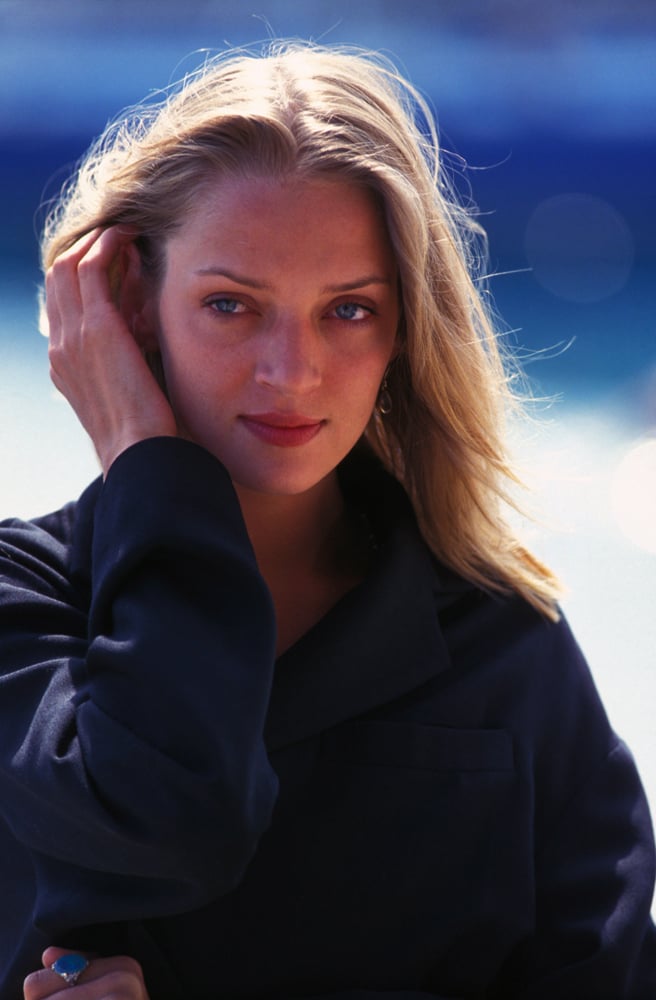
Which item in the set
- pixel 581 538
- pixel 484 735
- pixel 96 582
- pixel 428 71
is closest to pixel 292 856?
pixel 484 735

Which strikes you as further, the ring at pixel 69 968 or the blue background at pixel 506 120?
the blue background at pixel 506 120

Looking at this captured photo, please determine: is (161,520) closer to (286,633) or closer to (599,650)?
(286,633)

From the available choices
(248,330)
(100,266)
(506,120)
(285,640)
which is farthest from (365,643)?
(506,120)

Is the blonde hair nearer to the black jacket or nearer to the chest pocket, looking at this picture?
the black jacket

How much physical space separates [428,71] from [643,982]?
6.58 m

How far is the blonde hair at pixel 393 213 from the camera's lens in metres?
1.48

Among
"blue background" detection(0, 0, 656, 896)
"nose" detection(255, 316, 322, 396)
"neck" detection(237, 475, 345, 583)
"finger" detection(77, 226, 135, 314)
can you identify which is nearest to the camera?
"nose" detection(255, 316, 322, 396)

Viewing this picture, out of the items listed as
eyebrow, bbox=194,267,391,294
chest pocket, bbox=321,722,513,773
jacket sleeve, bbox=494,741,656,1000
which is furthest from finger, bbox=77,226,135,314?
jacket sleeve, bbox=494,741,656,1000

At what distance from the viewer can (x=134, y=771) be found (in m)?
1.21

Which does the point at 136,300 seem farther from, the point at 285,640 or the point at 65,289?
the point at 285,640

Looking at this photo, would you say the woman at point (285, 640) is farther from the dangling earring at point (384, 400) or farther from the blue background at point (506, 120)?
the blue background at point (506, 120)

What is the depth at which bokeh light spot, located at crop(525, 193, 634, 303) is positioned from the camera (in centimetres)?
673

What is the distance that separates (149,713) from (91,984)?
0.90ft

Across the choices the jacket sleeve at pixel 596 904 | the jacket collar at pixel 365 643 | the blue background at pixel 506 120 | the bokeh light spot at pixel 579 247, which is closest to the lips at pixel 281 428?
the jacket collar at pixel 365 643
